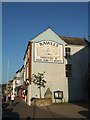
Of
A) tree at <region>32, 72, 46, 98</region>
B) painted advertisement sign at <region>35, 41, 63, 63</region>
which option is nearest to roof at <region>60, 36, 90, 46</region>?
painted advertisement sign at <region>35, 41, 63, 63</region>

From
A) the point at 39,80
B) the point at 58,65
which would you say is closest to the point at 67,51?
the point at 58,65

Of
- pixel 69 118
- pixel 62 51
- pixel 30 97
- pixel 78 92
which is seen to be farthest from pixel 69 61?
pixel 69 118

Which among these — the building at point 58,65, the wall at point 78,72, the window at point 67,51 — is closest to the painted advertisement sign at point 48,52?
the building at point 58,65

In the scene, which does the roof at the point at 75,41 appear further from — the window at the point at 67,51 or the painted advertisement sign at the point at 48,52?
the painted advertisement sign at the point at 48,52

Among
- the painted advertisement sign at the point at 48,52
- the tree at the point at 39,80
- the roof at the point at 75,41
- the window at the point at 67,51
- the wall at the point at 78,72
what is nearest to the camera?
the tree at the point at 39,80

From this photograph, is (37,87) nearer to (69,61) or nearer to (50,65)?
(50,65)

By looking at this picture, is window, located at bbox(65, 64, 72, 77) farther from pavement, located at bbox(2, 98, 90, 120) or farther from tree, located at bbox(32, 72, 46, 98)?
pavement, located at bbox(2, 98, 90, 120)

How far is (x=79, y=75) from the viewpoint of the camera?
38.8 meters

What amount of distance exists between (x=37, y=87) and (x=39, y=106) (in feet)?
13.9

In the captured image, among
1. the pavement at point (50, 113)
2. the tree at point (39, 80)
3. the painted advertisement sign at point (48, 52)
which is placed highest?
the painted advertisement sign at point (48, 52)

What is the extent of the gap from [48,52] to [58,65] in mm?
2288

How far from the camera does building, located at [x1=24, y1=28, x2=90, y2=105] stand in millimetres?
36469

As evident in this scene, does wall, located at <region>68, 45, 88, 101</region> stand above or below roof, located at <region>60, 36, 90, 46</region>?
below

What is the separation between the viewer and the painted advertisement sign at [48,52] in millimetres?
36875
